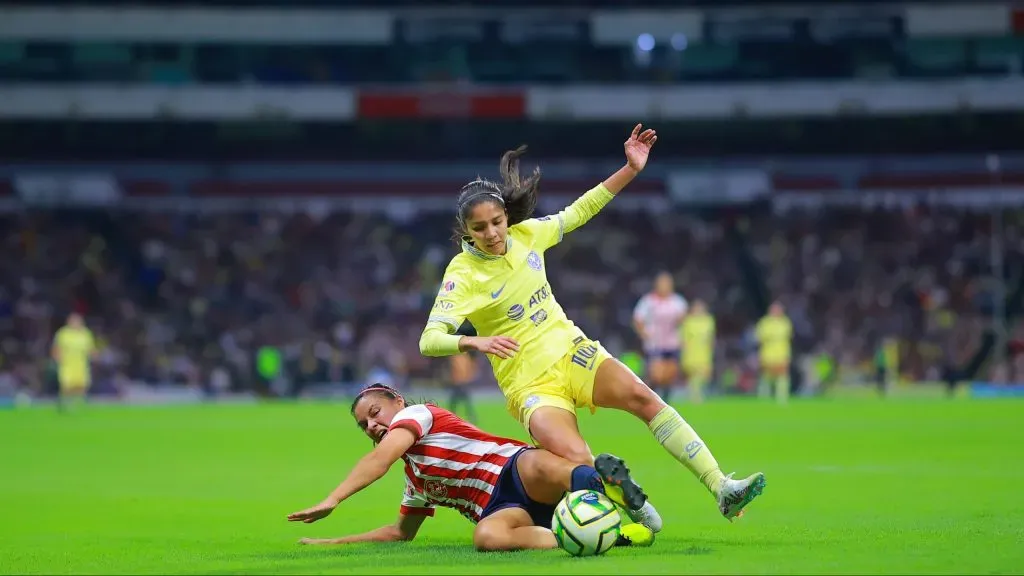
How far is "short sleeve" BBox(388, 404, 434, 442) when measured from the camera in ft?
25.2

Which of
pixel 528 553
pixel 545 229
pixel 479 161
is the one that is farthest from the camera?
pixel 479 161

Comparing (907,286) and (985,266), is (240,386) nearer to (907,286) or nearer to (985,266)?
(907,286)

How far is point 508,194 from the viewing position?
8.82 metres

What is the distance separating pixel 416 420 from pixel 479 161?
3485 cm

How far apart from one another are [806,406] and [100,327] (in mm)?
19826

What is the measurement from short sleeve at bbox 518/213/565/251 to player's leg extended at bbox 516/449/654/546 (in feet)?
5.44

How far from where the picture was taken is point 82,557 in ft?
26.2

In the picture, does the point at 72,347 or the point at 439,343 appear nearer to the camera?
the point at 439,343

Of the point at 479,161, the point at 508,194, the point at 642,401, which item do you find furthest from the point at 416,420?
the point at 479,161

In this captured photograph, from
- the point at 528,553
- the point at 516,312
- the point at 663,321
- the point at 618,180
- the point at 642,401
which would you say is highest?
the point at 663,321

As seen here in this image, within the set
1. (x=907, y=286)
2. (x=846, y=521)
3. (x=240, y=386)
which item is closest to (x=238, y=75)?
(x=240, y=386)

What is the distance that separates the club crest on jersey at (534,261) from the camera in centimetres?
870

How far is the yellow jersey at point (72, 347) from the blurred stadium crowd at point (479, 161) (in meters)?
5.97

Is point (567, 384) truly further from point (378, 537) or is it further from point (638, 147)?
point (638, 147)
